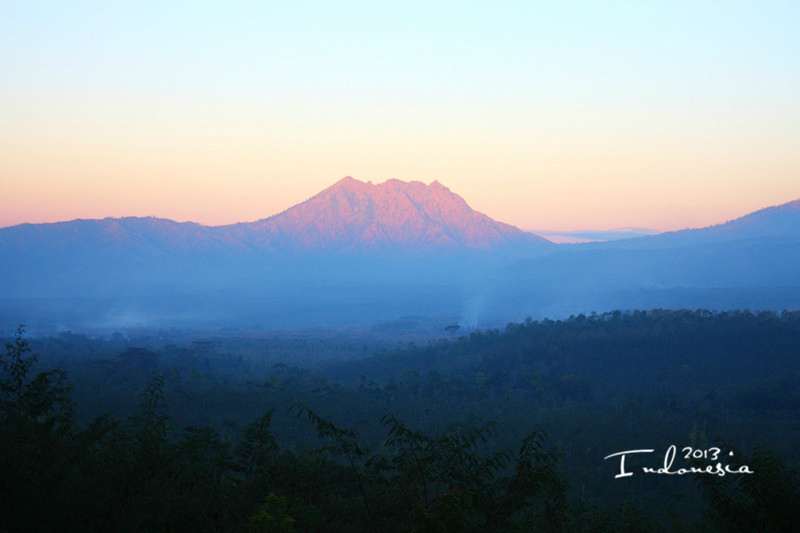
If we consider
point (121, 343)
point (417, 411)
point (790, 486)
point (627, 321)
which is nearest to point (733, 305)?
point (627, 321)

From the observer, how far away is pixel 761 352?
6875 cm

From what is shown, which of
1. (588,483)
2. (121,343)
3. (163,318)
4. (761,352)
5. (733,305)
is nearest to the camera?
(588,483)

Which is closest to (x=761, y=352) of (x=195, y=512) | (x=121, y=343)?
(x=195, y=512)

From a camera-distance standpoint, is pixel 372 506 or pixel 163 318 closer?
pixel 372 506

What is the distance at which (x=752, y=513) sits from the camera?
10.4 metres

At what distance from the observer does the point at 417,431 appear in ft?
31.5

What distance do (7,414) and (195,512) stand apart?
4.93 metres

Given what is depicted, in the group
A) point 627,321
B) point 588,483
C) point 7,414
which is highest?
point 7,414

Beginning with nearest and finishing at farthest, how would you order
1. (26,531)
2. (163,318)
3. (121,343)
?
(26,531), (121,343), (163,318)

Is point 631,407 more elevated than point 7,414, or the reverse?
point 7,414

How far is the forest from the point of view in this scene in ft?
33.6

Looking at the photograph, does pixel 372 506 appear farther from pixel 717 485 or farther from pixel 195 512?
pixel 717 485

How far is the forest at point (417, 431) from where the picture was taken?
10.2 metres

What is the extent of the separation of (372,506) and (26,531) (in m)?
6.36
